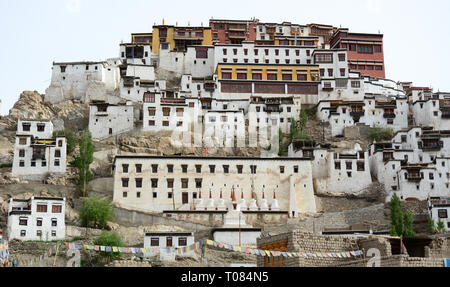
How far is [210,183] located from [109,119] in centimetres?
1534

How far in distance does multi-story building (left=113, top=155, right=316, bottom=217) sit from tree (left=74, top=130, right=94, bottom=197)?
92.3 inches

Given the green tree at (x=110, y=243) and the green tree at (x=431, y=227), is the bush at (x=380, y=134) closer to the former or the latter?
the green tree at (x=431, y=227)

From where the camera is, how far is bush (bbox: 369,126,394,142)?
7125 cm

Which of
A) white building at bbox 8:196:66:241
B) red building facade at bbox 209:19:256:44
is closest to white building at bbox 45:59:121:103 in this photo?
red building facade at bbox 209:19:256:44

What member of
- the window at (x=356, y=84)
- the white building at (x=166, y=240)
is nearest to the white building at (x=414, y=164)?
the window at (x=356, y=84)

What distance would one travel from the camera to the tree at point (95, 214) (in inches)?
2106

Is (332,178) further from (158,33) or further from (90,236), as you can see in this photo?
(158,33)

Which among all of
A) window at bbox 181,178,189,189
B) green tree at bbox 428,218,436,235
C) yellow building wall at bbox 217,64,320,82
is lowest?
green tree at bbox 428,218,436,235

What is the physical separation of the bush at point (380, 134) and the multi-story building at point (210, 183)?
11.2m

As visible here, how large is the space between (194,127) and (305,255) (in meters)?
47.3

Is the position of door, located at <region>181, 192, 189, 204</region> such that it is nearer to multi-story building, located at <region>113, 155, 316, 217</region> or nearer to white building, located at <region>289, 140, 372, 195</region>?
multi-story building, located at <region>113, 155, 316, 217</region>

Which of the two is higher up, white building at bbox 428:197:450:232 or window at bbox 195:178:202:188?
window at bbox 195:178:202:188

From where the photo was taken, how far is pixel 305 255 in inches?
950
